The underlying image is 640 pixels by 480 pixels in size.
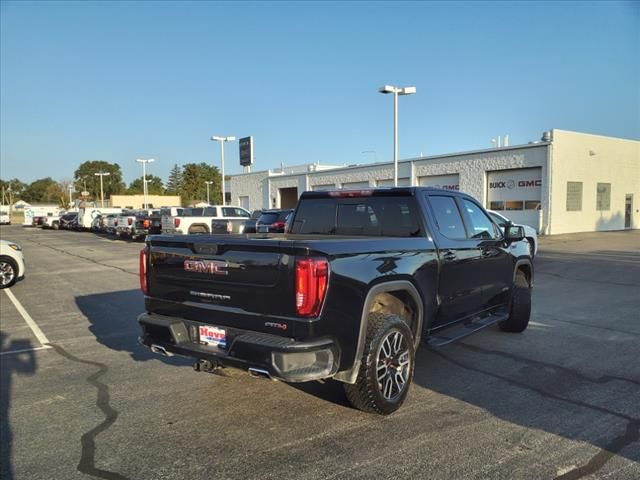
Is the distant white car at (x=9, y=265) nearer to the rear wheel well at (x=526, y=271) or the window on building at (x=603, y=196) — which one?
the rear wheel well at (x=526, y=271)

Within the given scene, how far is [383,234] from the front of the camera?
206 inches

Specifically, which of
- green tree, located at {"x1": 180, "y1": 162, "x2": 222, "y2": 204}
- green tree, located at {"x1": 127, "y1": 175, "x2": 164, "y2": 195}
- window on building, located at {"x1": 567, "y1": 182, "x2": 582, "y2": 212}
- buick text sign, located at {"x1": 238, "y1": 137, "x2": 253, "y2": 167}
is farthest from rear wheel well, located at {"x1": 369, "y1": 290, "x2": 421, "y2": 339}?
green tree, located at {"x1": 127, "y1": 175, "x2": 164, "y2": 195}

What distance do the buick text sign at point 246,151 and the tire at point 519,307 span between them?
1762 inches

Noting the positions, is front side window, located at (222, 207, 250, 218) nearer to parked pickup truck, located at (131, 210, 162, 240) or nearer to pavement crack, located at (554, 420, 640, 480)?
parked pickup truck, located at (131, 210, 162, 240)

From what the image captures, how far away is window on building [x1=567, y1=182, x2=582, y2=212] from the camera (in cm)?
2877

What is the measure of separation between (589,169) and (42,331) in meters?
30.1

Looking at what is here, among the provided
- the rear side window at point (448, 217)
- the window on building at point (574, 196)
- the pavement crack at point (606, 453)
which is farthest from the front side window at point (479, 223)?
the window on building at point (574, 196)

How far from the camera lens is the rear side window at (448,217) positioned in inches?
207

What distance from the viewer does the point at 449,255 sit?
5.07 meters

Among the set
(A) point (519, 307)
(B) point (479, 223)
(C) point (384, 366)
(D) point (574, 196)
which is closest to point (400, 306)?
(C) point (384, 366)

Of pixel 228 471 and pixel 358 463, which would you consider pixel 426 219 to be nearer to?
pixel 358 463

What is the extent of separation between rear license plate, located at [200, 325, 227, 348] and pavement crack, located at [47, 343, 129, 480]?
1.01 meters

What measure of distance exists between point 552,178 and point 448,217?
80.9 ft

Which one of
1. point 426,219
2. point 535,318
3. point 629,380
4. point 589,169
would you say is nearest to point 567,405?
point 629,380
